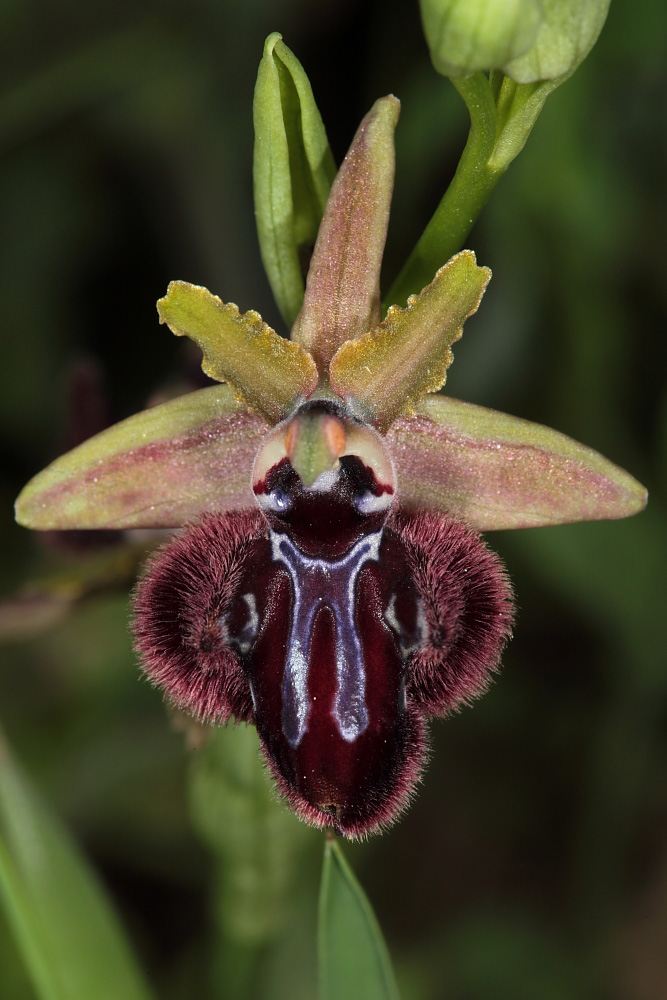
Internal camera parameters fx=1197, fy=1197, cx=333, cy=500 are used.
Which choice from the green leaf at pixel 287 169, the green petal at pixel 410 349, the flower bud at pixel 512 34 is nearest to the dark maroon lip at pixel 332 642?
the green petal at pixel 410 349

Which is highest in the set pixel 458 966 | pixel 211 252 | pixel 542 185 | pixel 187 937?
pixel 211 252

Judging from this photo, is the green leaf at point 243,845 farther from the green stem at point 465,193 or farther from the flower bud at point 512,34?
the flower bud at point 512,34

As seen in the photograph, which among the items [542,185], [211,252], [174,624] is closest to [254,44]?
[211,252]

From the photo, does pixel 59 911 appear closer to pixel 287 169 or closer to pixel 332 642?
pixel 332 642

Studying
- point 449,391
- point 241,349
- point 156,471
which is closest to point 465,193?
point 241,349

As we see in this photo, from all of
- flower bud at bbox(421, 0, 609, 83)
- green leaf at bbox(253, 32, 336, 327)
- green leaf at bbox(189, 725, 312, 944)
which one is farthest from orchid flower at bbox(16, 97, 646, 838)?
green leaf at bbox(189, 725, 312, 944)

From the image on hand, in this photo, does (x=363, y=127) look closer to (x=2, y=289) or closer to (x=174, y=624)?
(x=174, y=624)
